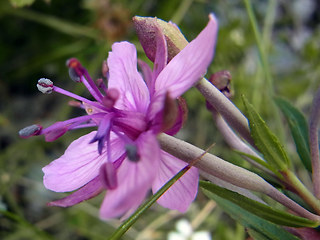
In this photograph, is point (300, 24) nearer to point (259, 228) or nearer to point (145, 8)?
point (145, 8)

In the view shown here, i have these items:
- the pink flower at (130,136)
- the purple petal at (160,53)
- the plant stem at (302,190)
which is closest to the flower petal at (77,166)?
the pink flower at (130,136)

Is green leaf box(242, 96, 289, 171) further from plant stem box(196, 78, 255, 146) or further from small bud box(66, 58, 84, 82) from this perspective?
small bud box(66, 58, 84, 82)

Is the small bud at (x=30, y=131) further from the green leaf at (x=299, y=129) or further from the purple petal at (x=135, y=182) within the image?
the green leaf at (x=299, y=129)

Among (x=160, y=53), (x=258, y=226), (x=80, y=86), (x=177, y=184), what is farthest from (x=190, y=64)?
(x=80, y=86)

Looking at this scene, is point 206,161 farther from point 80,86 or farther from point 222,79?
point 80,86

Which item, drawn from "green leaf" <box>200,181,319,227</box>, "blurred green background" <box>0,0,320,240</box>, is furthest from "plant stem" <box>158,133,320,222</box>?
"blurred green background" <box>0,0,320,240</box>

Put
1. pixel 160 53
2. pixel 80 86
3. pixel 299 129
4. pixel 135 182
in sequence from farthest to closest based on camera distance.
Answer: pixel 80 86, pixel 299 129, pixel 160 53, pixel 135 182
